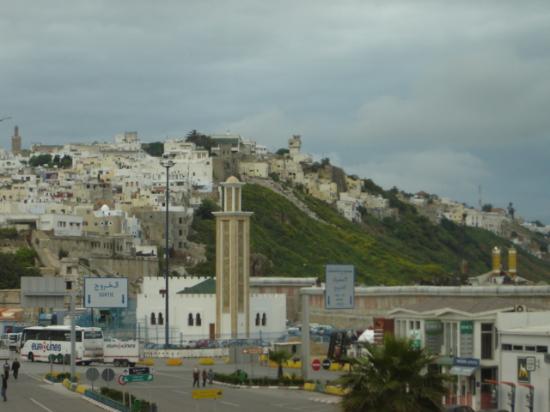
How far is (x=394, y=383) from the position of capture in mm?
32281

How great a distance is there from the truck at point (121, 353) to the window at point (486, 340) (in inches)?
927

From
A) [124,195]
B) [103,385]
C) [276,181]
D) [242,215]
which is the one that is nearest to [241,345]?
[242,215]

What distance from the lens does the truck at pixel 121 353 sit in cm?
6291

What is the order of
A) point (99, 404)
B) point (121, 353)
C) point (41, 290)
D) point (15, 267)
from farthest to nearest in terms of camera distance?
point (15, 267), point (121, 353), point (41, 290), point (99, 404)

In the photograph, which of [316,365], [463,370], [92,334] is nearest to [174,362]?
[92,334]

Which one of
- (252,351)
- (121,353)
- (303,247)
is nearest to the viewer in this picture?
(121,353)

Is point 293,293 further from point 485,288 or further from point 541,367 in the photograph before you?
point 541,367

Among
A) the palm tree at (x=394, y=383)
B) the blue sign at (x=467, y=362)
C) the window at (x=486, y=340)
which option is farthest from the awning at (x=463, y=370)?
the palm tree at (x=394, y=383)

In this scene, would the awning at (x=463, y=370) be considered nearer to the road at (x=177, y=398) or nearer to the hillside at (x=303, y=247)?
the road at (x=177, y=398)

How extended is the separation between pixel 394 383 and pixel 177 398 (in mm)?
15781

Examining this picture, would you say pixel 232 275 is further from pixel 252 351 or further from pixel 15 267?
pixel 15 267

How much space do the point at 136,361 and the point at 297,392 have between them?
15774mm

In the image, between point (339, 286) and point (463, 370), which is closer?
point (463, 370)

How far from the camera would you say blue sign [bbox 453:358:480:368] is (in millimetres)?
42031
